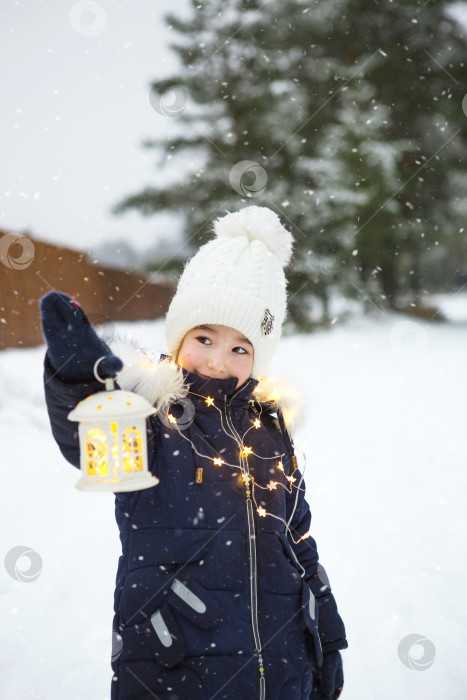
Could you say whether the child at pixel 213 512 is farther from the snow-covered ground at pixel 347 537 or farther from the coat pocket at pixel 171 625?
the snow-covered ground at pixel 347 537

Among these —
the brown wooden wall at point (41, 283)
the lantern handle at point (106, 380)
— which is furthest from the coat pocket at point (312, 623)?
the brown wooden wall at point (41, 283)

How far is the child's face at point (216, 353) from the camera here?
2256 mm

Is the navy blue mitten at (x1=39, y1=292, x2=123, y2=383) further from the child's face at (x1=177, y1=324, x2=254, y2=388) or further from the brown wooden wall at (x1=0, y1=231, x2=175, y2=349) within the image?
the brown wooden wall at (x1=0, y1=231, x2=175, y2=349)

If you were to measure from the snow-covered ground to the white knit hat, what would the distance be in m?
0.37

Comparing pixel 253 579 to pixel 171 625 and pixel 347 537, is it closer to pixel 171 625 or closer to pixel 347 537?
pixel 171 625

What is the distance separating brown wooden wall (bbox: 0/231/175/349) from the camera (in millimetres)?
7863

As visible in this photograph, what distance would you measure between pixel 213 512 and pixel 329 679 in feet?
2.98

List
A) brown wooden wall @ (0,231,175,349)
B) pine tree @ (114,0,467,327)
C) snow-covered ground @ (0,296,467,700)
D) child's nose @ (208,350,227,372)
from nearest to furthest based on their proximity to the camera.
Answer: child's nose @ (208,350,227,372), snow-covered ground @ (0,296,467,700), brown wooden wall @ (0,231,175,349), pine tree @ (114,0,467,327)

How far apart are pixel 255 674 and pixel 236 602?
223 mm

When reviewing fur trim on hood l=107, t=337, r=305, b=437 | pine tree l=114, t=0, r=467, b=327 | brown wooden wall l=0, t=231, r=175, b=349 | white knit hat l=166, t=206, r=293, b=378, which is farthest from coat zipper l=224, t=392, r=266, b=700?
pine tree l=114, t=0, r=467, b=327

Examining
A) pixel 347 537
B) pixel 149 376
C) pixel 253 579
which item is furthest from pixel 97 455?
pixel 347 537

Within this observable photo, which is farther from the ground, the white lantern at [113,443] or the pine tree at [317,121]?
the pine tree at [317,121]

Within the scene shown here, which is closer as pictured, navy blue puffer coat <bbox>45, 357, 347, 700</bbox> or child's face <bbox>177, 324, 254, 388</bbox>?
navy blue puffer coat <bbox>45, 357, 347, 700</bbox>

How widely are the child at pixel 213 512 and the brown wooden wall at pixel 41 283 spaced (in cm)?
581
